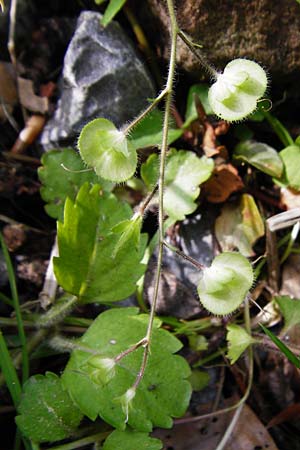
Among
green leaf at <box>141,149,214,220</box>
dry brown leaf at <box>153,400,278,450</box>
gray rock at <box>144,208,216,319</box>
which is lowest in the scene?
dry brown leaf at <box>153,400,278,450</box>

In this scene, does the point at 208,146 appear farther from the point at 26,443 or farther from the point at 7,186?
the point at 26,443

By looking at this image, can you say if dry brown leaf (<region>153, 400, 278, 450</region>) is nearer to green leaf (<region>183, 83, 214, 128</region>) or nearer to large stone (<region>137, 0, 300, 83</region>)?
green leaf (<region>183, 83, 214, 128</region>)

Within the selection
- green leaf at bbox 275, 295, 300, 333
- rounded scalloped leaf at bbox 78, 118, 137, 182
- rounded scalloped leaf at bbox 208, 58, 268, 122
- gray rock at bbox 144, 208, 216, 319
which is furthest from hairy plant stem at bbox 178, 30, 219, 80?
green leaf at bbox 275, 295, 300, 333

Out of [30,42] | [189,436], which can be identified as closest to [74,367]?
[189,436]

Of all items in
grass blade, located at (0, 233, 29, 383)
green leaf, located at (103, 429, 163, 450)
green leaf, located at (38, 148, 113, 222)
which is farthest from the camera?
green leaf, located at (38, 148, 113, 222)

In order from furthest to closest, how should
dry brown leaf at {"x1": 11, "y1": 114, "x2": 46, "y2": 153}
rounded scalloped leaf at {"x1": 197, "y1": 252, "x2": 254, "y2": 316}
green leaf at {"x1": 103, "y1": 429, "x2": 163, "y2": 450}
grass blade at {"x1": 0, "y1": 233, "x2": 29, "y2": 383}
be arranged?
dry brown leaf at {"x1": 11, "y1": 114, "x2": 46, "y2": 153} < grass blade at {"x1": 0, "y1": 233, "x2": 29, "y2": 383} < green leaf at {"x1": 103, "y1": 429, "x2": 163, "y2": 450} < rounded scalloped leaf at {"x1": 197, "y1": 252, "x2": 254, "y2": 316}

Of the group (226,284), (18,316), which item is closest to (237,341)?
(226,284)
